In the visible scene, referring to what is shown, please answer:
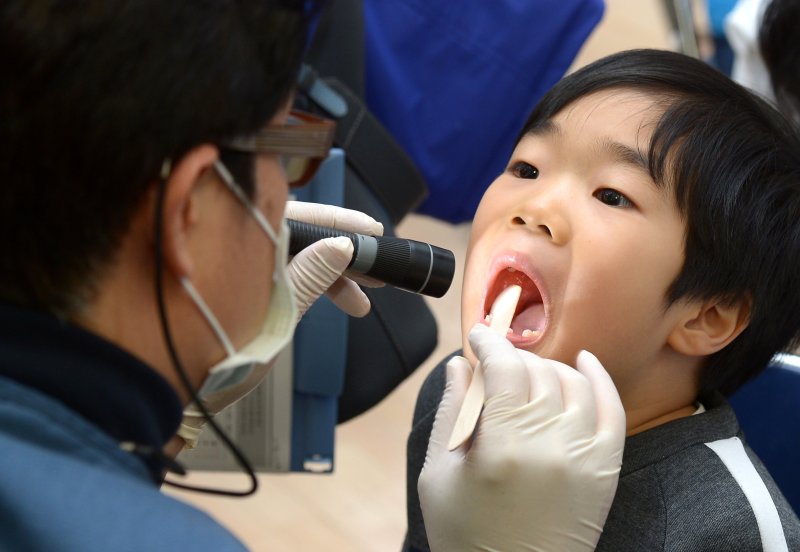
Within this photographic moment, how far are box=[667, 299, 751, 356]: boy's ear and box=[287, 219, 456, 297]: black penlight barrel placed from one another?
0.30 metres

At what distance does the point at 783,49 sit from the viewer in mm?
1909

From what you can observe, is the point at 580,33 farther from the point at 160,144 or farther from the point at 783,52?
the point at 160,144

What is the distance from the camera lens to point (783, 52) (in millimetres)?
1912

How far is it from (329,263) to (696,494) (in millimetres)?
521

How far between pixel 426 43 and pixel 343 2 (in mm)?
244

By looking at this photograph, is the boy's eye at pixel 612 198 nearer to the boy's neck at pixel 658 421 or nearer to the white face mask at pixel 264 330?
the boy's neck at pixel 658 421

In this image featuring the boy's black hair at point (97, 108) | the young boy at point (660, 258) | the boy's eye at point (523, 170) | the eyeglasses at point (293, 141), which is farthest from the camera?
the boy's eye at point (523, 170)

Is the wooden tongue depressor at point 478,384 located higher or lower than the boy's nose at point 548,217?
lower

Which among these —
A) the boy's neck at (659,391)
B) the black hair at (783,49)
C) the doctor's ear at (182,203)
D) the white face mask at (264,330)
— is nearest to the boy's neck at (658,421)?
the boy's neck at (659,391)

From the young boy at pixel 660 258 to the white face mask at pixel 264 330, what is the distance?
1.13 ft

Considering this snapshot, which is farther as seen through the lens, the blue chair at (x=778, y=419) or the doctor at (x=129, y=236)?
the blue chair at (x=778, y=419)

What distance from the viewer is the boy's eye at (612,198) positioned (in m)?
1.21

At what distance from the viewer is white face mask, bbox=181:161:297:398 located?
91 cm

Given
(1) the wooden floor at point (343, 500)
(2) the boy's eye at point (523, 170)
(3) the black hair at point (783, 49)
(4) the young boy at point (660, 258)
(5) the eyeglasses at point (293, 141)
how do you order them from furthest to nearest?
(1) the wooden floor at point (343, 500), (3) the black hair at point (783, 49), (2) the boy's eye at point (523, 170), (4) the young boy at point (660, 258), (5) the eyeglasses at point (293, 141)
